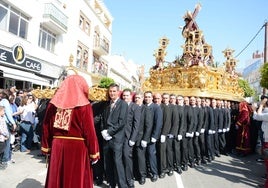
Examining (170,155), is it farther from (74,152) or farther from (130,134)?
(74,152)

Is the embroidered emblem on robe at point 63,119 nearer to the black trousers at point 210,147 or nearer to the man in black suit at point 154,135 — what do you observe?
the man in black suit at point 154,135

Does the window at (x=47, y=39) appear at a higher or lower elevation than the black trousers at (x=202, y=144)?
higher

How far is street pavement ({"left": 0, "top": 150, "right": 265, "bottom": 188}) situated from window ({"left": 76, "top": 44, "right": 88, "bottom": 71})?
17.7m

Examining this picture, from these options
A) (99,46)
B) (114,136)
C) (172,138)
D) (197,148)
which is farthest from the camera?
(99,46)

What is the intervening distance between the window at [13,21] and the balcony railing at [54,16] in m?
1.65

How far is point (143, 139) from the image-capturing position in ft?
19.2

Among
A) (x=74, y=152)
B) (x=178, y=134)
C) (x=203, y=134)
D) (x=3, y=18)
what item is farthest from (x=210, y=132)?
(x=3, y=18)

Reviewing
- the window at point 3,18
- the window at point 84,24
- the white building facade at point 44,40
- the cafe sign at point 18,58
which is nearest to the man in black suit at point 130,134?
the white building facade at point 44,40

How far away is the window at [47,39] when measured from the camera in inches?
764

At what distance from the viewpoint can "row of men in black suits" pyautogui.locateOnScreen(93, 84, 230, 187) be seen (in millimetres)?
5160

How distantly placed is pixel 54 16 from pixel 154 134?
15692mm

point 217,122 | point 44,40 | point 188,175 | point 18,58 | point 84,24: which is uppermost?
point 84,24

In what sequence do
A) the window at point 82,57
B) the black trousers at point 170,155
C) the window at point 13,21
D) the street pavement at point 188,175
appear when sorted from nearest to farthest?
the street pavement at point 188,175
the black trousers at point 170,155
the window at point 13,21
the window at point 82,57

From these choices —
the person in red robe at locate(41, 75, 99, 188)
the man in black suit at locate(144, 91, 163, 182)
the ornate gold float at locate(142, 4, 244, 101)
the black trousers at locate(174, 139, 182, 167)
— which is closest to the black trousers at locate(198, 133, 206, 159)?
the black trousers at locate(174, 139, 182, 167)
